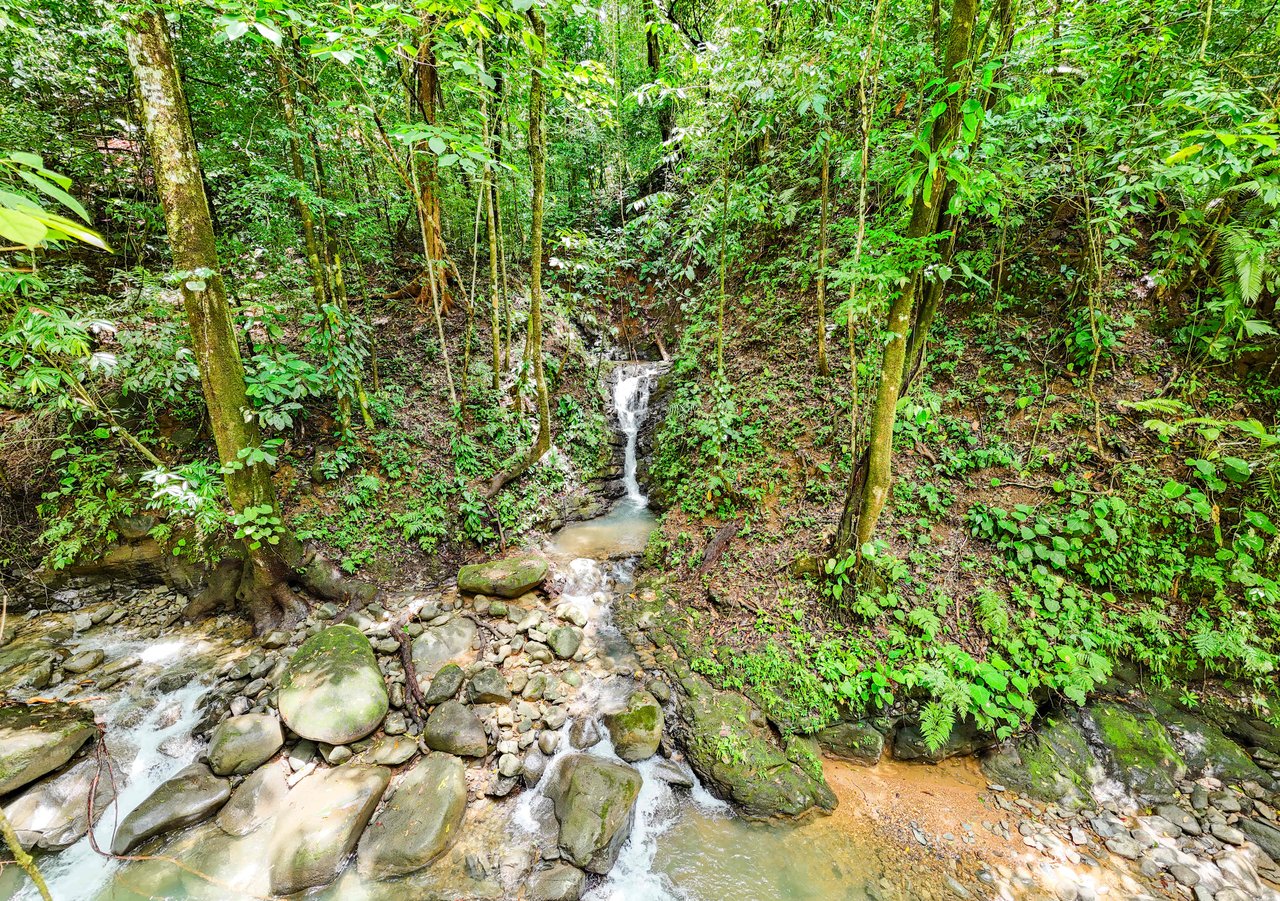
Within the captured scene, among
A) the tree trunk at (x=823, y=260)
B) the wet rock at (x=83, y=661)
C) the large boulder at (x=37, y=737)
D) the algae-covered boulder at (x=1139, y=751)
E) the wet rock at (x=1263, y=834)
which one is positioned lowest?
the wet rock at (x=1263, y=834)

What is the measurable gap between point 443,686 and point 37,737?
3.13m

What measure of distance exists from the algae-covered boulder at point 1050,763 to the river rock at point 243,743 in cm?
633

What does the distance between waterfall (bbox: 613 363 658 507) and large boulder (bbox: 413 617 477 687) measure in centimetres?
390

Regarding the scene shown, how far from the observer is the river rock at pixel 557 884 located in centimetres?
357

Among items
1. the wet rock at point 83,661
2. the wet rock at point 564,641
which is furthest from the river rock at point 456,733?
the wet rock at point 83,661

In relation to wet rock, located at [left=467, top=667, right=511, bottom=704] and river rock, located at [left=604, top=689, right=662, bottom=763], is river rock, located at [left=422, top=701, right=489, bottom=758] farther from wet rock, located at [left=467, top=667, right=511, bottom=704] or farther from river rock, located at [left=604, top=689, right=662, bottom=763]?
river rock, located at [left=604, top=689, right=662, bottom=763]

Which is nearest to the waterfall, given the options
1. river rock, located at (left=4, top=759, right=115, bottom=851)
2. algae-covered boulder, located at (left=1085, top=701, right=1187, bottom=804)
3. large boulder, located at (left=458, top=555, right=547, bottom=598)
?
large boulder, located at (left=458, top=555, right=547, bottom=598)

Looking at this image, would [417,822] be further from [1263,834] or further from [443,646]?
[1263,834]

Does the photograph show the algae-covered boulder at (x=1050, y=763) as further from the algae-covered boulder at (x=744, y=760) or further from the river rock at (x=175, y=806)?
the river rock at (x=175, y=806)

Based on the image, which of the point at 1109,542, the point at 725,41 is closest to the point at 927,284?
the point at 1109,542

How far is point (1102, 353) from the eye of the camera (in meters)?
5.27

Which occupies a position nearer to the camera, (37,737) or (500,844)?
(500,844)

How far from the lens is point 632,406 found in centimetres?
993

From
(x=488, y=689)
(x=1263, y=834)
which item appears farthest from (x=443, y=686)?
(x=1263, y=834)
